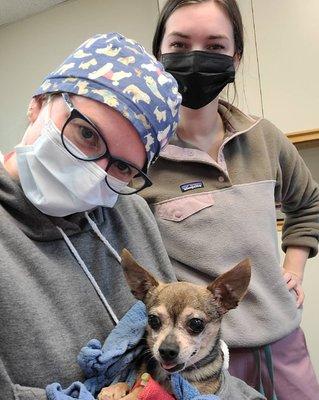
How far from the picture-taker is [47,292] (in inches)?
34.5

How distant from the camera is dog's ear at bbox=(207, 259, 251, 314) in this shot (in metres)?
1.02

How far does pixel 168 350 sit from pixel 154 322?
93mm

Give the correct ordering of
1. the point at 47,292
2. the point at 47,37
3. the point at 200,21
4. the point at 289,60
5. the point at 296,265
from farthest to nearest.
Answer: the point at 47,37
the point at 289,60
the point at 296,265
the point at 200,21
the point at 47,292

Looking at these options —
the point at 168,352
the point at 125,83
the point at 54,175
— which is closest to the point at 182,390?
the point at 168,352

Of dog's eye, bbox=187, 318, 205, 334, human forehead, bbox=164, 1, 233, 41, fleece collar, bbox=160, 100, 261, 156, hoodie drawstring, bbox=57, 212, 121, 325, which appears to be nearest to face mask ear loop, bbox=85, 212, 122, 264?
hoodie drawstring, bbox=57, 212, 121, 325

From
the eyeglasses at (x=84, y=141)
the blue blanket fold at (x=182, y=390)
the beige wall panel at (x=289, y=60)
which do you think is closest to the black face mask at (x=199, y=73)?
the eyeglasses at (x=84, y=141)

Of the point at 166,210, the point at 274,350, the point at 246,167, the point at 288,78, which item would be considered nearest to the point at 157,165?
the point at 166,210

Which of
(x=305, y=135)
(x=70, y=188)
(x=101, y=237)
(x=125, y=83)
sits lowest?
(x=305, y=135)

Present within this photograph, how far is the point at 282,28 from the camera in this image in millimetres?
2695

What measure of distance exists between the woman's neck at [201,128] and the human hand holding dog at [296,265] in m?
0.51

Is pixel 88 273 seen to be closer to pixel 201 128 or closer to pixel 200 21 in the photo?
pixel 201 128

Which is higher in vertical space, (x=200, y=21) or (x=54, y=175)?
(x=200, y=21)

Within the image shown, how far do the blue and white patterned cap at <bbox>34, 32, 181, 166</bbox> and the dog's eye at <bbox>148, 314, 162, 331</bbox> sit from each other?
365 millimetres

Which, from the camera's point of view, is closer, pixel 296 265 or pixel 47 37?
pixel 296 265
